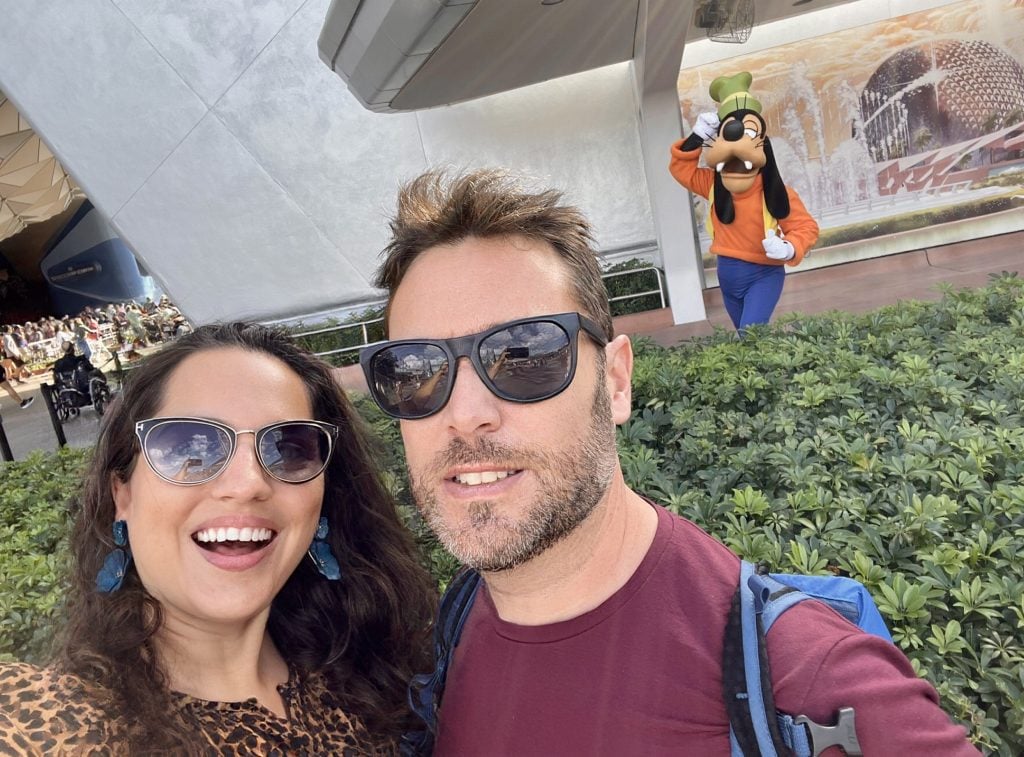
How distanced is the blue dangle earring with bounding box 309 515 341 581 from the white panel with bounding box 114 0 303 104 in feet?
34.2

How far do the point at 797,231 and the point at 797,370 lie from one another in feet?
6.93

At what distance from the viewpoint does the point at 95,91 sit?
10516 millimetres

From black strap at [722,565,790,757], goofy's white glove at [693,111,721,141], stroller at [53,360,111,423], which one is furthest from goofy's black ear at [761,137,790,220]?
stroller at [53,360,111,423]

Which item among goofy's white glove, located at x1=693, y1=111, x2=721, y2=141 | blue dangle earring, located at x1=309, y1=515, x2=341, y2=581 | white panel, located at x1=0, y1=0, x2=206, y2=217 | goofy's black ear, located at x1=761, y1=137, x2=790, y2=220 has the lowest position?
blue dangle earring, located at x1=309, y1=515, x2=341, y2=581

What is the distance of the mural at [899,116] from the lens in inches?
437

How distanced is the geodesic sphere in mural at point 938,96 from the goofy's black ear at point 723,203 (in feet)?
22.5

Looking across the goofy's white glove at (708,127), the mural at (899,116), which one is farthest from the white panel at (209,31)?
the goofy's white glove at (708,127)

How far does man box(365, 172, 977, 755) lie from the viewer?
4.14 feet

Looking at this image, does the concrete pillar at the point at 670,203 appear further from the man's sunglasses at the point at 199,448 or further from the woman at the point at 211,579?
the man's sunglasses at the point at 199,448

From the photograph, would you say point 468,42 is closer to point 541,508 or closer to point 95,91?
point 95,91

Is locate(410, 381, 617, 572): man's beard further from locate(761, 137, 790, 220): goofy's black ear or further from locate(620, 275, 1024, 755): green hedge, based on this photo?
locate(761, 137, 790, 220): goofy's black ear

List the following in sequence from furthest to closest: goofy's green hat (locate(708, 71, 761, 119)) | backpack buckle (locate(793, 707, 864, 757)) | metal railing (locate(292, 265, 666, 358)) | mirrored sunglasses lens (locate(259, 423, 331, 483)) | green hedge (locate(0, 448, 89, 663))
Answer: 1. metal railing (locate(292, 265, 666, 358))
2. goofy's green hat (locate(708, 71, 761, 119))
3. green hedge (locate(0, 448, 89, 663))
4. mirrored sunglasses lens (locate(259, 423, 331, 483))
5. backpack buckle (locate(793, 707, 864, 757))

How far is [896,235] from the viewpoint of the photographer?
1161cm

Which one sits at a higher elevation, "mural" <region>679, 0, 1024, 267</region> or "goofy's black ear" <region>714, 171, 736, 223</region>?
"mural" <region>679, 0, 1024, 267</region>
